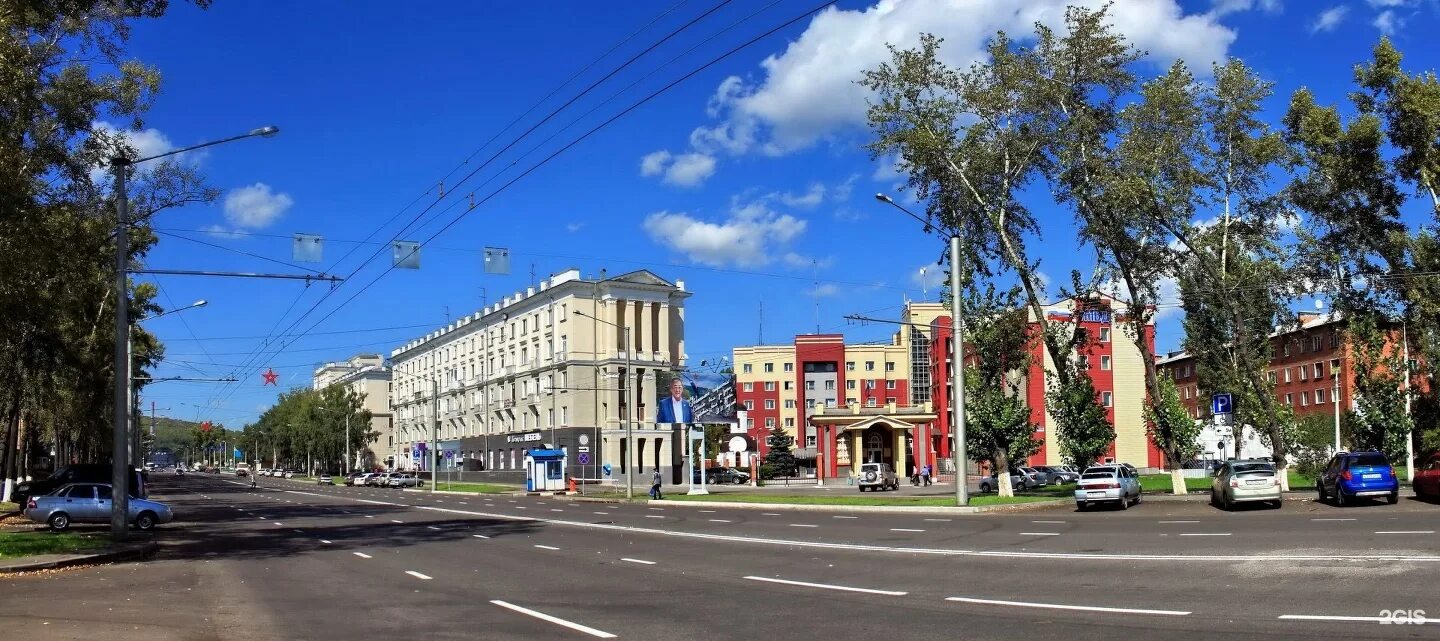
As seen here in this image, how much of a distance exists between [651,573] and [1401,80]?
3416cm

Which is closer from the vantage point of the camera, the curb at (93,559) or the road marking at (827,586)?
the road marking at (827,586)

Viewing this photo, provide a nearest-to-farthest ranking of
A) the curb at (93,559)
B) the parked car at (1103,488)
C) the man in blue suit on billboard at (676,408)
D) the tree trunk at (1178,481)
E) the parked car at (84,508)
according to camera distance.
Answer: the curb at (93,559)
the parked car at (84,508)
the parked car at (1103,488)
the tree trunk at (1178,481)
the man in blue suit on billboard at (676,408)

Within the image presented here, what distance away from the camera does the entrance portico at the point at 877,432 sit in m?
84.8

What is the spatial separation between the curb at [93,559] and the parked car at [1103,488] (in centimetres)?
2641

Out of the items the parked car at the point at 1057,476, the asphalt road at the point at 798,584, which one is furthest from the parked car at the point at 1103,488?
the parked car at the point at 1057,476

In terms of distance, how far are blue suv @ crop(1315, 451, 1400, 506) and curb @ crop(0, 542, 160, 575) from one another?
30.6 m

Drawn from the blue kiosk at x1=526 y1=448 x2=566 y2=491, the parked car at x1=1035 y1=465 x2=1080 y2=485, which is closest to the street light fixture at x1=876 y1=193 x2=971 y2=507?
the parked car at x1=1035 y1=465 x2=1080 y2=485

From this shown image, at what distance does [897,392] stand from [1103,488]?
306 feet

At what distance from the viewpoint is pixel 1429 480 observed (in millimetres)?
30953

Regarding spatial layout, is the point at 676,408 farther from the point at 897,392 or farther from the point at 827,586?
the point at 897,392

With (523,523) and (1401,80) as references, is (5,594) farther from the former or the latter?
(1401,80)

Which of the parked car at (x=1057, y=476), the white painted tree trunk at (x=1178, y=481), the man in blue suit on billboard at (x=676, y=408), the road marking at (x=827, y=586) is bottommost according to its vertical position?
the parked car at (x=1057, y=476)

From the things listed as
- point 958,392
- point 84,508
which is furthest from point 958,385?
point 84,508

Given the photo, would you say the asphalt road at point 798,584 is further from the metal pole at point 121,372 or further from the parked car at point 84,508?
the parked car at point 84,508
